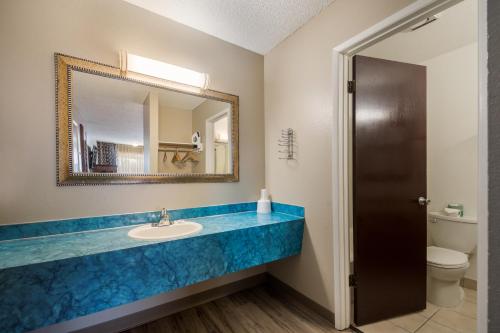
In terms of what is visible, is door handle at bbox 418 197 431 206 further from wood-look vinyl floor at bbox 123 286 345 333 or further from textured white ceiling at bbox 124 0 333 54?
textured white ceiling at bbox 124 0 333 54

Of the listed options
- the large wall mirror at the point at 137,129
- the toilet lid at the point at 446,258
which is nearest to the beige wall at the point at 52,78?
the large wall mirror at the point at 137,129

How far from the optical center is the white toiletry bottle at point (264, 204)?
199 cm

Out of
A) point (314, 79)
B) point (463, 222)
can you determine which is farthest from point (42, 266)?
point (463, 222)

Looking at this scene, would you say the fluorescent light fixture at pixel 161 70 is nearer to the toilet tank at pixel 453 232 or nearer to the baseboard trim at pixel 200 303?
the baseboard trim at pixel 200 303

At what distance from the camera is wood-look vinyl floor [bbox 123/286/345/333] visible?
1519 millimetres

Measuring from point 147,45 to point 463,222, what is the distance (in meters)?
3.10

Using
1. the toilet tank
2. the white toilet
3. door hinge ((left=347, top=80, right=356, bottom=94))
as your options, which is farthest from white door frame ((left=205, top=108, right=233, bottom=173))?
the toilet tank

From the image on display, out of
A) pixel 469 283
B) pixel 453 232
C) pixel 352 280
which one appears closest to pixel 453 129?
pixel 453 232

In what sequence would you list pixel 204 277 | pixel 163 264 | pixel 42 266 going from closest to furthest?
pixel 42 266 → pixel 163 264 → pixel 204 277

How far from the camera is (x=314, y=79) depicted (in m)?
1.67

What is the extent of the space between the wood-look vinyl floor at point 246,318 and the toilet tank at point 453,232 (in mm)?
1469

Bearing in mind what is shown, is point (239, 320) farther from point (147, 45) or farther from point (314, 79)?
point (147, 45)

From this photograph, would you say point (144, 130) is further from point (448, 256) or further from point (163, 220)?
point (448, 256)

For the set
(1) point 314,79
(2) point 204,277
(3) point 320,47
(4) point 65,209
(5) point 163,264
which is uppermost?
(3) point 320,47
